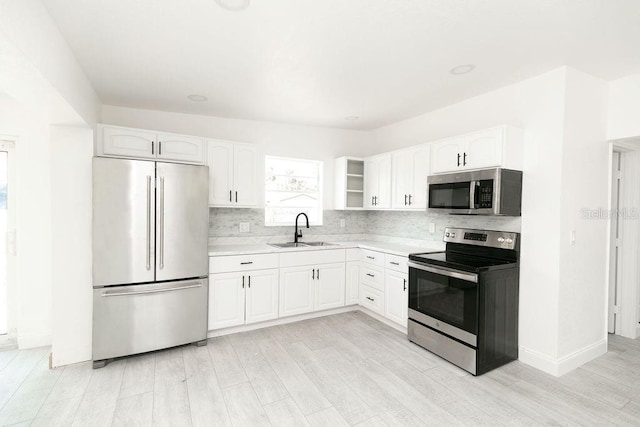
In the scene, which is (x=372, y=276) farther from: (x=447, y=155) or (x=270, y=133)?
(x=270, y=133)

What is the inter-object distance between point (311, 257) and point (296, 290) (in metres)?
0.43

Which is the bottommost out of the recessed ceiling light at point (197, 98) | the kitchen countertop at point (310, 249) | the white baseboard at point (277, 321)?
the white baseboard at point (277, 321)

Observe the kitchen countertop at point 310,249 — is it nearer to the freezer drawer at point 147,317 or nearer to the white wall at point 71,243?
the freezer drawer at point 147,317

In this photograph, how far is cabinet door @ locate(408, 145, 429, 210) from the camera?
3.54 m

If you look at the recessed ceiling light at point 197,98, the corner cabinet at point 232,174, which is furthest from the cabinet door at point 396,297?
the recessed ceiling light at point 197,98

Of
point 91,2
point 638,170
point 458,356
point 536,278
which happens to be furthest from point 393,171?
point 91,2

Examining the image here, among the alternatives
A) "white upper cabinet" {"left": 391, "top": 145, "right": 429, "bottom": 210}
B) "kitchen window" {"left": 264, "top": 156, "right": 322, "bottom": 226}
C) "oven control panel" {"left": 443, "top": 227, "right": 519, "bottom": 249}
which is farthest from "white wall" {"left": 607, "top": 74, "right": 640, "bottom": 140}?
"kitchen window" {"left": 264, "top": 156, "right": 322, "bottom": 226}

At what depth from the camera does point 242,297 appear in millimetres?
3477

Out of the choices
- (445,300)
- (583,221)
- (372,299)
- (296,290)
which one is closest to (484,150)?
(583,221)

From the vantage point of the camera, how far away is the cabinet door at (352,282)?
13.6 ft

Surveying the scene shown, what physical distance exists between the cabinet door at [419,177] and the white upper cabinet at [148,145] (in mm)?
2427

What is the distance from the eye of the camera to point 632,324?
11.2 feet

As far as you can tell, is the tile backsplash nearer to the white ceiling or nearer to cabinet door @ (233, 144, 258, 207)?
cabinet door @ (233, 144, 258, 207)

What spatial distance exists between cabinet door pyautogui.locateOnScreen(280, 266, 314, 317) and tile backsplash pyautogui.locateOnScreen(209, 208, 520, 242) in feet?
2.38
